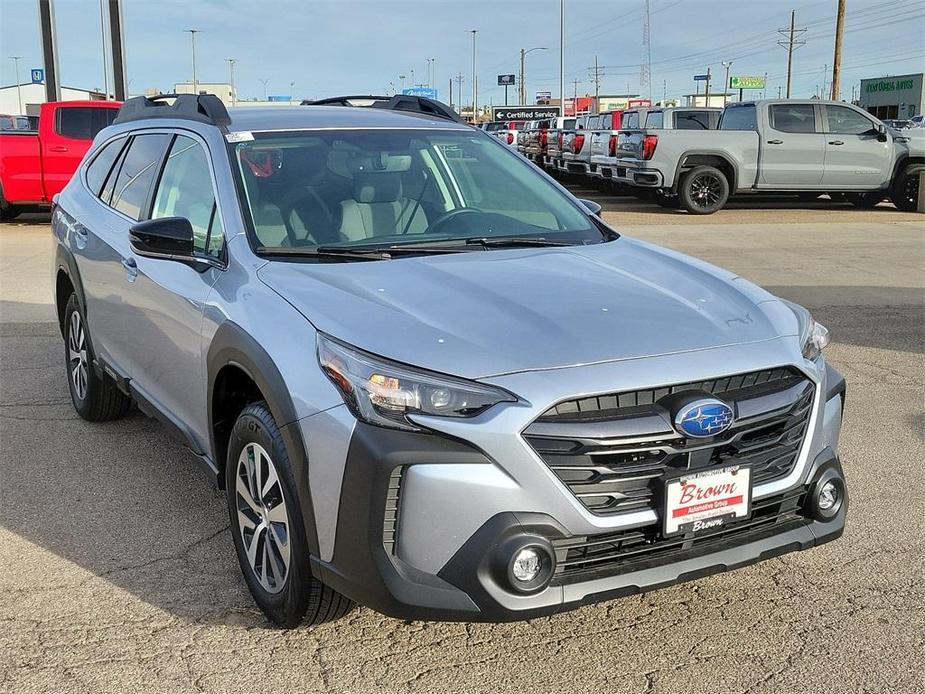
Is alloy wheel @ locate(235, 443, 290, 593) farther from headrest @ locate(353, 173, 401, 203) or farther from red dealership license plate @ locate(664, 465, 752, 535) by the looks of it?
headrest @ locate(353, 173, 401, 203)

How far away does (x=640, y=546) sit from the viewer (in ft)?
9.37

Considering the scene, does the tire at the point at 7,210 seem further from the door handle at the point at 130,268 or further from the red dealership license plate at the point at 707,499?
the red dealership license plate at the point at 707,499

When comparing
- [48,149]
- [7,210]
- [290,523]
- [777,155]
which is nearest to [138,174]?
[290,523]

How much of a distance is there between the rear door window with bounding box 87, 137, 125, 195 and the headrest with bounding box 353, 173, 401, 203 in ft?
5.80

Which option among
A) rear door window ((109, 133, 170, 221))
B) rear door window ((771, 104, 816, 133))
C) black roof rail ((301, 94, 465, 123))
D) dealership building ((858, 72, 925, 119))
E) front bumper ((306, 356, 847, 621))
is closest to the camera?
front bumper ((306, 356, 847, 621))

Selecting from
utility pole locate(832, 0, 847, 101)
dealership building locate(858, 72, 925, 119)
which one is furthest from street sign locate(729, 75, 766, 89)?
utility pole locate(832, 0, 847, 101)

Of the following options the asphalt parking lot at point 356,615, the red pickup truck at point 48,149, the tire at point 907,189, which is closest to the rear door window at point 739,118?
the tire at point 907,189

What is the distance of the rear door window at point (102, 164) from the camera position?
5.30 meters

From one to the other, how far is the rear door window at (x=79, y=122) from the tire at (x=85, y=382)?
10459 millimetres

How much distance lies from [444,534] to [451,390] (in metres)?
0.39

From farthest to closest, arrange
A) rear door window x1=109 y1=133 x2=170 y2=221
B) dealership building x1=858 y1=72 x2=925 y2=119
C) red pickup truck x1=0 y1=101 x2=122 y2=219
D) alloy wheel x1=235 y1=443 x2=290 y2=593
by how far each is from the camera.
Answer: dealership building x1=858 y1=72 x2=925 y2=119
red pickup truck x1=0 y1=101 x2=122 y2=219
rear door window x1=109 y1=133 x2=170 y2=221
alloy wheel x1=235 y1=443 x2=290 y2=593

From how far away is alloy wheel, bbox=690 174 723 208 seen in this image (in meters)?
17.5

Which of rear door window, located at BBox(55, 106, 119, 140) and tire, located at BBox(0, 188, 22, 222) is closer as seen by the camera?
rear door window, located at BBox(55, 106, 119, 140)

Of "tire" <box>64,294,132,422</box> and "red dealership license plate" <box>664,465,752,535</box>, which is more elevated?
"red dealership license plate" <box>664,465,752,535</box>
